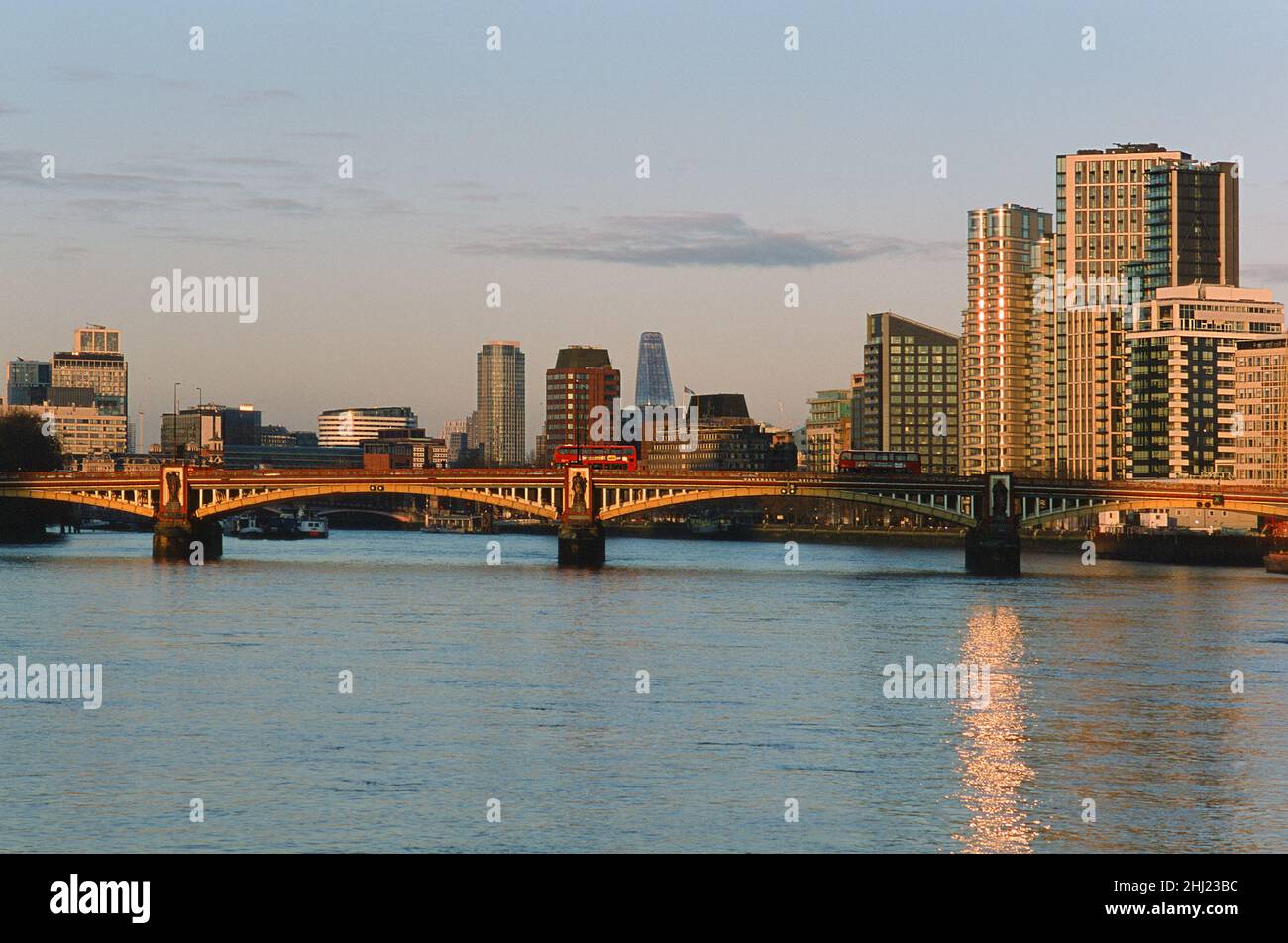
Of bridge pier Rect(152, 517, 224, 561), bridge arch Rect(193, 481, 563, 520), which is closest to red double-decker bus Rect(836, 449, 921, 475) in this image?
bridge arch Rect(193, 481, 563, 520)

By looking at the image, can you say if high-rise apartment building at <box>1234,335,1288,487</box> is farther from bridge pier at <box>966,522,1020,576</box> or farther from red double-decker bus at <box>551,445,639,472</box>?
red double-decker bus at <box>551,445,639,472</box>

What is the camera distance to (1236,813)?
108 feet

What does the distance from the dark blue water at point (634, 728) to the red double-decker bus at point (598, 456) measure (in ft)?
140

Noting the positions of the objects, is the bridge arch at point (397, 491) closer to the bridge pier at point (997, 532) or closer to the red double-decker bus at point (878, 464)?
the red double-decker bus at point (878, 464)

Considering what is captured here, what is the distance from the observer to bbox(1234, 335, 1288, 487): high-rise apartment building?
630 ft

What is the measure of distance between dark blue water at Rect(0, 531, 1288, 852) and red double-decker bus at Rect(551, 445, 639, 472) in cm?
4267

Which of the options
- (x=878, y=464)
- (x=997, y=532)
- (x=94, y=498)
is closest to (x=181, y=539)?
(x=94, y=498)

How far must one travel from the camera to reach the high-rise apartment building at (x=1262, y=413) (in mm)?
191875

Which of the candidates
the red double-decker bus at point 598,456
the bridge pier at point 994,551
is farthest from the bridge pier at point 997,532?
the red double-decker bus at point 598,456

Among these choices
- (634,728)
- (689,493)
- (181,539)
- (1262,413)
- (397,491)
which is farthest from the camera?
(1262,413)

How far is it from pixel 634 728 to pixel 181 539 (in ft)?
307

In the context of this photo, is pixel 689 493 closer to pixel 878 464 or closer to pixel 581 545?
pixel 581 545

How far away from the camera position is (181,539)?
428 feet
